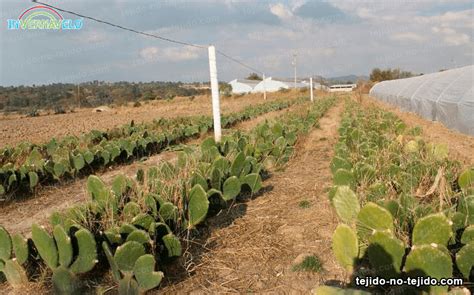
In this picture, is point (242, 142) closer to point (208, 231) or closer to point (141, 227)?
point (208, 231)

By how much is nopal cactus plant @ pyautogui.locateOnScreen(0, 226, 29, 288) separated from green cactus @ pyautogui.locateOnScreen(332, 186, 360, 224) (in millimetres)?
2035

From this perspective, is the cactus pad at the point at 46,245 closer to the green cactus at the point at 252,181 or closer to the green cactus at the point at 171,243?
the green cactus at the point at 171,243

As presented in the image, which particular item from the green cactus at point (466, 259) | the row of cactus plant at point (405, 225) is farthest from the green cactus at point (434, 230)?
the green cactus at point (466, 259)

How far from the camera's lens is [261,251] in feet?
9.38

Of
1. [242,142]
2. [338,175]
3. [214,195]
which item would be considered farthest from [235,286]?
[242,142]

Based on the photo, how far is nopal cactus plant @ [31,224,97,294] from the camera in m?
2.32

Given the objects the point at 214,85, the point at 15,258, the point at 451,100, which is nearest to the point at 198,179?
the point at 15,258

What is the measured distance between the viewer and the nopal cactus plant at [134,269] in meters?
2.18

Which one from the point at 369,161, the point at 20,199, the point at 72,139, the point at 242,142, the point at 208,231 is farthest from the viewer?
the point at 72,139

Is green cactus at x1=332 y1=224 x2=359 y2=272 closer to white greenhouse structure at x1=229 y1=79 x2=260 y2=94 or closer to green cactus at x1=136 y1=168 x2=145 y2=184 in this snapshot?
green cactus at x1=136 y1=168 x2=145 y2=184

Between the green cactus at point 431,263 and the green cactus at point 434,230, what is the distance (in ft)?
0.51

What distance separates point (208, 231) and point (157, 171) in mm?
761

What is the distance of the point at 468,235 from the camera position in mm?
2148

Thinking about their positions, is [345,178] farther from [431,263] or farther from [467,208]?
[431,263]
